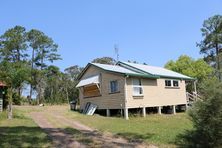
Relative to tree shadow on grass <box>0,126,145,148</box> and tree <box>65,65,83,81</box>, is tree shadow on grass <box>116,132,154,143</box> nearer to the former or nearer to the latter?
tree shadow on grass <box>0,126,145,148</box>

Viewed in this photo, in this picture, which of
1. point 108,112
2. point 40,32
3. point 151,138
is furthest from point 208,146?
point 40,32

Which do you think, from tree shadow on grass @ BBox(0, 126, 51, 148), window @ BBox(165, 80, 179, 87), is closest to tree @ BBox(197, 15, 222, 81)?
window @ BBox(165, 80, 179, 87)

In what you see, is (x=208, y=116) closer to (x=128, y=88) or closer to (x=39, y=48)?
(x=128, y=88)

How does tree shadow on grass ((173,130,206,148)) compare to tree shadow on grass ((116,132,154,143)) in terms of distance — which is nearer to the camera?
tree shadow on grass ((173,130,206,148))

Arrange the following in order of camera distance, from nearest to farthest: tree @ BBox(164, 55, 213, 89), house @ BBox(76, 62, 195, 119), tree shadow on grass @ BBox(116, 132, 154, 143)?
tree shadow on grass @ BBox(116, 132, 154, 143) → house @ BBox(76, 62, 195, 119) → tree @ BBox(164, 55, 213, 89)

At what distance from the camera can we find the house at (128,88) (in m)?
25.1

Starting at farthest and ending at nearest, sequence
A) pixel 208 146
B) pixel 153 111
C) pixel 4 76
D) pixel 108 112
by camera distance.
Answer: pixel 153 111, pixel 108 112, pixel 4 76, pixel 208 146

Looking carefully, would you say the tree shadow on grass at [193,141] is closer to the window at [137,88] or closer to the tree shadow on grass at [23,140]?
the tree shadow on grass at [23,140]

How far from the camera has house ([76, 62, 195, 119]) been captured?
2506 centimetres

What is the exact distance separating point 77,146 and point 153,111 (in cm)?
1910

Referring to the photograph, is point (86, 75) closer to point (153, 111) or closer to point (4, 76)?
point (153, 111)

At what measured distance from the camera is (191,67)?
5394 centimetres

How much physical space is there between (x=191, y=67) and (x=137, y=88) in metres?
30.5

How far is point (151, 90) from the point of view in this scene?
27391mm
